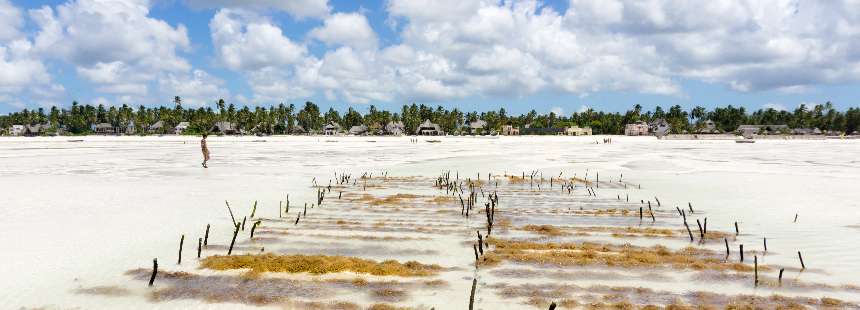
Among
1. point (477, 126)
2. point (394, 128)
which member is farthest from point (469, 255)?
point (477, 126)

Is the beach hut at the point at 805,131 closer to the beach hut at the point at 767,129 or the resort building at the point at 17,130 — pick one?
the beach hut at the point at 767,129

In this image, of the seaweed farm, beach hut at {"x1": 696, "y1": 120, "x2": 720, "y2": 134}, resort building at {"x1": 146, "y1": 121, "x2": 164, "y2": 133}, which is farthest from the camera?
beach hut at {"x1": 696, "y1": 120, "x2": 720, "y2": 134}

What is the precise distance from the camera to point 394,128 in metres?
182

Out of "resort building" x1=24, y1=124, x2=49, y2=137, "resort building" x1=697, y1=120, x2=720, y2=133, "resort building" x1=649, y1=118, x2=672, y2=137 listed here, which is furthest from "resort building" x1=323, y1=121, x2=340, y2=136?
"resort building" x1=697, y1=120, x2=720, y2=133

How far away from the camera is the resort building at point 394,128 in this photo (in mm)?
181625

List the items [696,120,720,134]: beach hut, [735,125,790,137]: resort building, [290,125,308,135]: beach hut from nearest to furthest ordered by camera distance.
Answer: [735,125,790,137]: resort building
[290,125,308,135]: beach hut
[696,120,720,134]: beach hut

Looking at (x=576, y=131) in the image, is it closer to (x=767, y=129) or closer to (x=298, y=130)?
(x=767, y=129)

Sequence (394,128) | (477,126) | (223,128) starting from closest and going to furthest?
(223,128) < (394,128) < (477,126)

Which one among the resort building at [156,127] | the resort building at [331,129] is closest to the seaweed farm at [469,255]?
the resort building at [331,129]

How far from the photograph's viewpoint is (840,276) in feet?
29.3

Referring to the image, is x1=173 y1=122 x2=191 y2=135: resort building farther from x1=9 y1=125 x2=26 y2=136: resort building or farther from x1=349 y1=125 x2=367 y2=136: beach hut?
x1=9 y1=125 x2=26 y2=136: resort building

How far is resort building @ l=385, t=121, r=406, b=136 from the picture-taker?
182 meters

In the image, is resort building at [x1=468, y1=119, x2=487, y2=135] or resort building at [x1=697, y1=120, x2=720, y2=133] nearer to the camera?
resort building at [x1=697, y1=120, x2=720, y2=133]

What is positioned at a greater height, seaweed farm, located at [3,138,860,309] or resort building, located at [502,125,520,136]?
seaweed farm, located at [3,138,860,309]
